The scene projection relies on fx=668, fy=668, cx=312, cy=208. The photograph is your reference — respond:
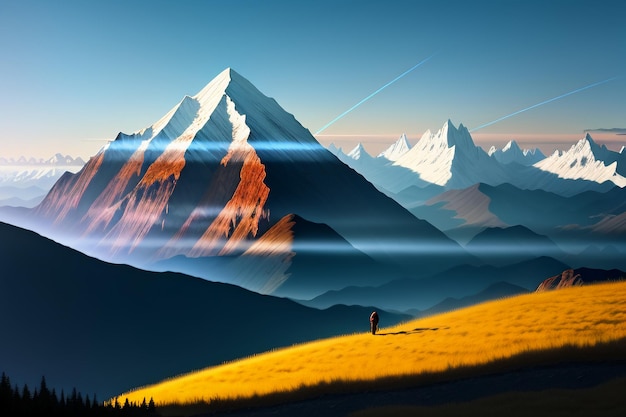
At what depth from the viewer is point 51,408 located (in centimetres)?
3062

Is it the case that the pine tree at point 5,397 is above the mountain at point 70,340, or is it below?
below

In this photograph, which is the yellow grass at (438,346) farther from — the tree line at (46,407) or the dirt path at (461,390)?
the tree line at (46,407)

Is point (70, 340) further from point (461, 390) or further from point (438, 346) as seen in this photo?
point (461, 390)

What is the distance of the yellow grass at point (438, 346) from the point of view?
128 ft

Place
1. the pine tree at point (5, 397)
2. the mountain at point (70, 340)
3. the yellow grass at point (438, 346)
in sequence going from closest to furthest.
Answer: the pine tree at point (5, 397) < the yellow grass at point (438, 346) < the mountain at point (70, 340)

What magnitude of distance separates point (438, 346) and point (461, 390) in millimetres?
10658

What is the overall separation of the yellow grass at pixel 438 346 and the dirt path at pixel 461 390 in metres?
2.82

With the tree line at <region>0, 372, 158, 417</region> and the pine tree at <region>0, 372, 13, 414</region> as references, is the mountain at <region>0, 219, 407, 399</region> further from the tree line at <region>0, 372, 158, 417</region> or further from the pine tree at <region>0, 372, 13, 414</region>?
the tree line at <region>0, 372, 158, 417</region>

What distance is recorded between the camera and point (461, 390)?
1320 inches

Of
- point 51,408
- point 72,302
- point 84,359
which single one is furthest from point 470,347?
point 72,302

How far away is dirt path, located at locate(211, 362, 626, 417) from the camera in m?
32.3

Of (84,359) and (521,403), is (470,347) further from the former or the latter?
(84,359)

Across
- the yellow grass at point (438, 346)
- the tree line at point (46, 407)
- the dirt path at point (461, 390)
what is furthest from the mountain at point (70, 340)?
the dirt path at point (461, 390)

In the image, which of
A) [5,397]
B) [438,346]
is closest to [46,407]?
[5,397]
